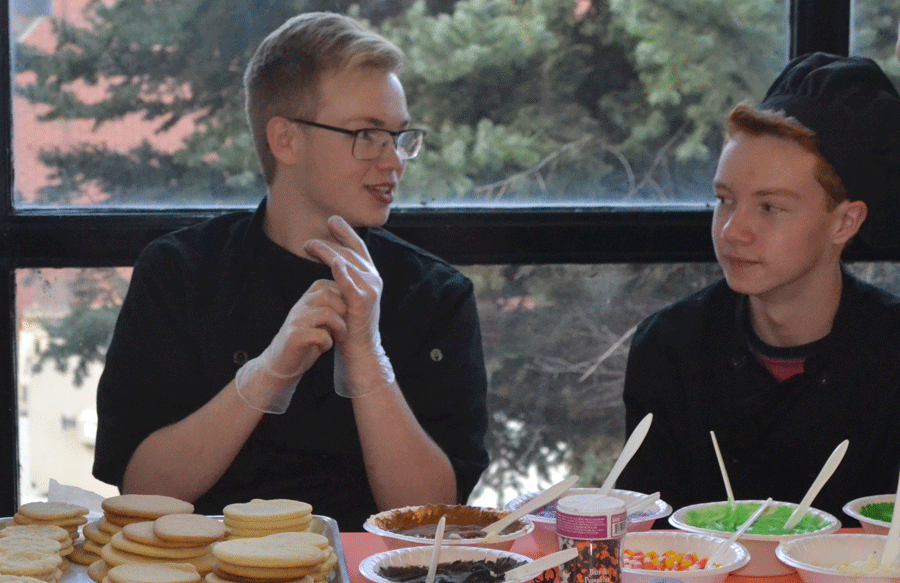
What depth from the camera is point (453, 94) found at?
2.61m

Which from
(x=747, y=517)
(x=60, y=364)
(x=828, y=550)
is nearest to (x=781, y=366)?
(x=747, y=517)

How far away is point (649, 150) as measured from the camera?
2709 millimetres

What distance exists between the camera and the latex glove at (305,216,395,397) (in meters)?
1.86

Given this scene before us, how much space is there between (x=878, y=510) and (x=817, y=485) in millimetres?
210

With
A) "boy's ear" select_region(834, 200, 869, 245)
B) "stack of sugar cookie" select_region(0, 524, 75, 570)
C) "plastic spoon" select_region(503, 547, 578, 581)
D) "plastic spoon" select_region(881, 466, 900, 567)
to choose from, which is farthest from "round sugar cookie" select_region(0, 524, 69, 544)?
"boy's ear" select_region(834, 200, 869, 245)

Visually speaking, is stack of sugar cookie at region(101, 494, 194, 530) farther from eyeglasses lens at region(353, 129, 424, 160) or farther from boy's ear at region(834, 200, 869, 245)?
boy's ear at region(834, 200, 869, 245)

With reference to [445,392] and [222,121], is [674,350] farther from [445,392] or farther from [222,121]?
[222,121]

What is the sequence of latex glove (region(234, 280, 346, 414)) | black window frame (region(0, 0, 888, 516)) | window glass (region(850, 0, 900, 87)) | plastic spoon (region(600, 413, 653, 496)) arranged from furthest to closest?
window glass (region(850, 0, 900, 87)) → black window frame (region(0, 0, 888, 516)) → latex glove (region(234, 280, 346, 414)) → plastic spoon (region(600, 413, 653, 496))

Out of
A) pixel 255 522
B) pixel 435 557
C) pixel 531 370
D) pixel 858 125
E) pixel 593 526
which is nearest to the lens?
pixel 593 526

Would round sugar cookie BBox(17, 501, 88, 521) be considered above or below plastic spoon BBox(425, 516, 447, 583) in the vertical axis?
above

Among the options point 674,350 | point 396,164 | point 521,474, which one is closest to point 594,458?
point 521,474

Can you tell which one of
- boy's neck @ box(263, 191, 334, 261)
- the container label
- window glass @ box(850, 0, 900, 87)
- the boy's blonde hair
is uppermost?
window glass @ box(850, 0, 900, 87)

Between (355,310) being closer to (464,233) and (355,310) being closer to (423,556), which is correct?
(423,556)

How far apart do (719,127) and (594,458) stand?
0.96 meters
